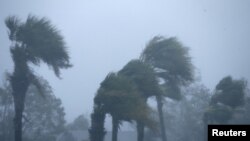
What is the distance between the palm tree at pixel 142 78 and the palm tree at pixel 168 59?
3.04 metres

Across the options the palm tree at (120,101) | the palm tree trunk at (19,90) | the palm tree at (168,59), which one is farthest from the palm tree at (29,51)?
the palm tree at (168,59)

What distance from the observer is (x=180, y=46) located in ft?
79.9

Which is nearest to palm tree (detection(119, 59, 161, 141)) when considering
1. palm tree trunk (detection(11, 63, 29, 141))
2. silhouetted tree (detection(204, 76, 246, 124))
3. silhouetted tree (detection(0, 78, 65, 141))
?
palm tree trunk (detection(11, 63, 29, 141))

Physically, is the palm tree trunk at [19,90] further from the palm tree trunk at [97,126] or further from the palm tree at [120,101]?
the palm tree at [120,101]

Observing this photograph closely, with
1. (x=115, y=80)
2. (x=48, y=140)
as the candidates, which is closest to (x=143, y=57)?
(x=115, y=80)

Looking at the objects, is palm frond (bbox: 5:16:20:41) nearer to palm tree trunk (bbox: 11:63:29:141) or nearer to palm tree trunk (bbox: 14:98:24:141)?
palm tree trunk (bbox: 11:63:29:141)

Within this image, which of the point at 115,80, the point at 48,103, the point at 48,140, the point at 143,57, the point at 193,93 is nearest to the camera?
the point at 115,80

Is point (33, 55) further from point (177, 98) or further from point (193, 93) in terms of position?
point (193, 93)

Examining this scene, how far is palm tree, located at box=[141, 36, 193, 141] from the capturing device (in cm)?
2392

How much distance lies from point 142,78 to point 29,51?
6109 millimetres

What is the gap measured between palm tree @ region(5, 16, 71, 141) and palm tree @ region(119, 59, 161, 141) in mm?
3374

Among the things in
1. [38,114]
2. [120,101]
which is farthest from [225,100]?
[38,114]

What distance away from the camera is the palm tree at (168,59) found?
942 inches

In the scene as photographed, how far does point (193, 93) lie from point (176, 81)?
127 feet
